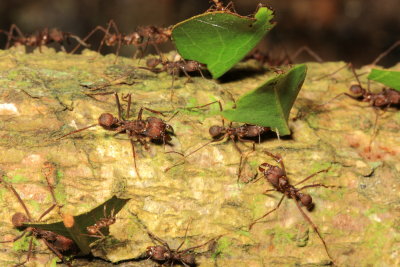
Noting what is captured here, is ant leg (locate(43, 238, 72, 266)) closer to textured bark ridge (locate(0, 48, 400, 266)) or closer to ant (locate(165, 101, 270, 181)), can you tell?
textured bark ridge (locate(0, 48, 400, 266))

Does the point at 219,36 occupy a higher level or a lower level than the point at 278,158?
higher

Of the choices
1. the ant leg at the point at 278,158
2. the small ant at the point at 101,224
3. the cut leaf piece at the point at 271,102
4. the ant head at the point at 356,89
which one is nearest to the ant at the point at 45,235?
the small ant at the point at 101,224

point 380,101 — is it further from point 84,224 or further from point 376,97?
point 84,224

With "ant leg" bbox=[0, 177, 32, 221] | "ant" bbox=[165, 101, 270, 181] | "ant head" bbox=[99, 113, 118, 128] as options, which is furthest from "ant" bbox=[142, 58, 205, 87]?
"ant leg" bbox=[0, 177, 32, 221]

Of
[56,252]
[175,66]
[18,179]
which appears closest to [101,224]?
[56,252]

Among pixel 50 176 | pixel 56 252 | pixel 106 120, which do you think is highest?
pixel 106 120

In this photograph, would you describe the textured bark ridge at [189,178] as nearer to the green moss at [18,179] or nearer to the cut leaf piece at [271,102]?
the green moss at [18,179]

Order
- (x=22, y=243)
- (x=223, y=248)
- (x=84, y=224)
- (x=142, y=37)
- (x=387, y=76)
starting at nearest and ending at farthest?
(x=84, y=224) → (x=22, y=243) → (x=223, y=248) → (x=387, y=76) → (x=142, y=37)
